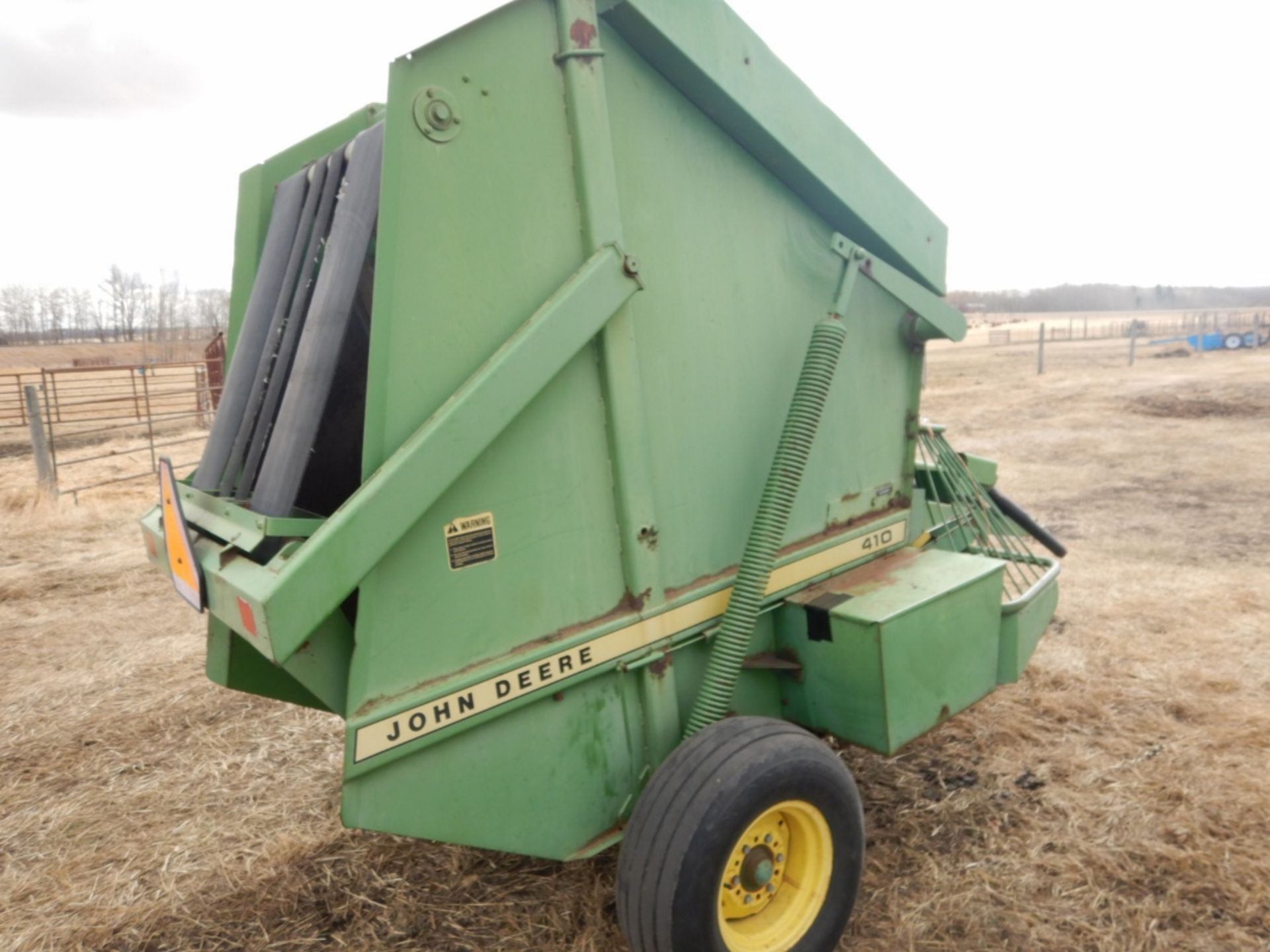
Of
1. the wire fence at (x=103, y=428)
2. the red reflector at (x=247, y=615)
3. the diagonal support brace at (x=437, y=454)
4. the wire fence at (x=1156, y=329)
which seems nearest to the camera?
the diagonal support brace at (x=437, y=454)

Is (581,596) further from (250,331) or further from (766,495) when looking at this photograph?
(250,331)

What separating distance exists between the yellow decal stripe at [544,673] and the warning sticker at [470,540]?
30 centimetres

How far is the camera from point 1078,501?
8273 millimetres

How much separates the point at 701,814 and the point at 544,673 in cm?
53

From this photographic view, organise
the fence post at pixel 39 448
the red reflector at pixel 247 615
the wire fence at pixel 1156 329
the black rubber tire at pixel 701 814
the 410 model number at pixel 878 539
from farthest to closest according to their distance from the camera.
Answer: the wire fence at pixel 1156 329 < the fence post at pixel 39 448 < the 410 model number at pixel 878 539 < the black rubber tire at pixel 701 814 < the red reflector at pixel 247 615

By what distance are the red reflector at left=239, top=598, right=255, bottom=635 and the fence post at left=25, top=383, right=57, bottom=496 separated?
9427 millimetres

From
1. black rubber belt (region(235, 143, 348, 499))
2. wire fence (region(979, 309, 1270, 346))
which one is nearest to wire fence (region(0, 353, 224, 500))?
black rubber belt (region(235, 143, 348, 499))

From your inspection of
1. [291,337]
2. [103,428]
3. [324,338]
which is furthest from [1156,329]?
[324,338]

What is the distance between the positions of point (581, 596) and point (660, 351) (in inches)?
28.5

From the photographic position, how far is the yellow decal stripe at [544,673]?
209 cm

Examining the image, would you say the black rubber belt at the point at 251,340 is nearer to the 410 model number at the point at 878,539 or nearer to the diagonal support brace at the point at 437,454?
the diagonal support brace at the point at 437,454

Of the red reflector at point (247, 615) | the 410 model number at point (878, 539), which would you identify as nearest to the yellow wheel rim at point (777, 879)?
the 410 model number at point (878, 539)

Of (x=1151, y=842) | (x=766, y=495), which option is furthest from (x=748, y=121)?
(x=1151, y=842)

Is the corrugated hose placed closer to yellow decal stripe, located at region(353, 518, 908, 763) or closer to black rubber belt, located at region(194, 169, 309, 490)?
yellow decal stripe, located at region(353, 518, 908, 763)
